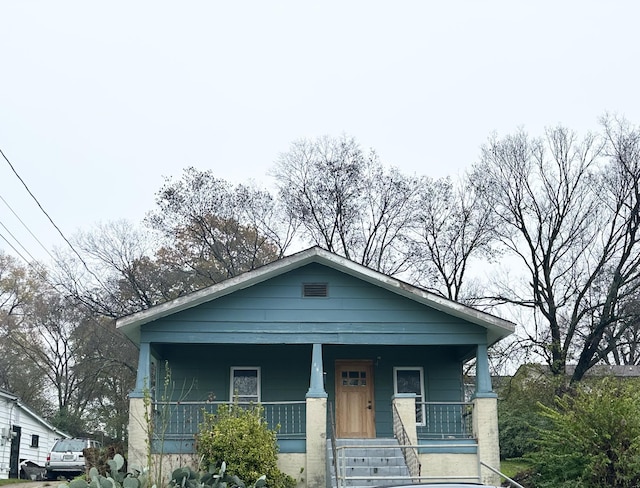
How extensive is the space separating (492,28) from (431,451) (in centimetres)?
883

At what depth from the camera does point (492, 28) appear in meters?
15.6

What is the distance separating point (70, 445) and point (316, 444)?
15.0m

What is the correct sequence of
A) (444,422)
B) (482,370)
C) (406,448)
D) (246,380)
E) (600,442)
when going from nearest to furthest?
(600,442) → (406,448) → (482,370) → (444,422) → (246,380)

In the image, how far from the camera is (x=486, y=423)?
1758 centimetres

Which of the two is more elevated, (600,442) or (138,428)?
(138,428)

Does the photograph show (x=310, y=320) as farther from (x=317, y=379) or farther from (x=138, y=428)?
(x=138, y=428)

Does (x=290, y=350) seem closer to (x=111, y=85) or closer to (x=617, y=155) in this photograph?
(x=111, y=85)

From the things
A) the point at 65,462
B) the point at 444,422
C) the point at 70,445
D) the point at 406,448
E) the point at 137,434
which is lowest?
the point at 65,462

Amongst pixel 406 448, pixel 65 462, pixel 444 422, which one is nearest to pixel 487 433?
pixel 406 448

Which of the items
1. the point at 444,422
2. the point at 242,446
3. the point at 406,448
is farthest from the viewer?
the point at 444,422

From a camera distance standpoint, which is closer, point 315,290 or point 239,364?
point 315,290

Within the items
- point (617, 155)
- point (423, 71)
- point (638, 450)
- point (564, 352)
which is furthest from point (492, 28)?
point (564, 352)

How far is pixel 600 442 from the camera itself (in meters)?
15.6

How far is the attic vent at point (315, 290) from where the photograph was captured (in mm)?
18547
